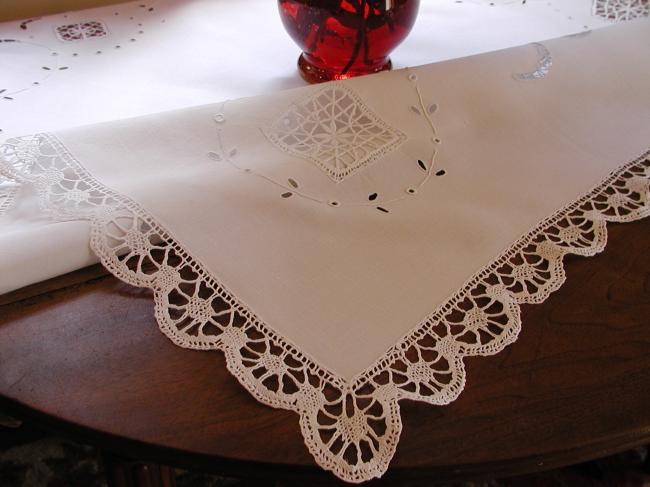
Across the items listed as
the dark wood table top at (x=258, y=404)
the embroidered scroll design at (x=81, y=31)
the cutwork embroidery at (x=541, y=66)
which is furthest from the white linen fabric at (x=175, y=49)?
the dark wood table top at (x=258, y=404)

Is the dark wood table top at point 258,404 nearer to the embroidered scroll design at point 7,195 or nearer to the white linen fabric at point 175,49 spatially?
the embroidered scroll design at point 7,195

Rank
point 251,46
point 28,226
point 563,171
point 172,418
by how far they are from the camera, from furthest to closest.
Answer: point 251,46, point 563,171, point 28,226, point 172,418

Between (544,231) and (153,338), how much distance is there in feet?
1.17

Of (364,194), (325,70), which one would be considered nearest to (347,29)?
(325,70)

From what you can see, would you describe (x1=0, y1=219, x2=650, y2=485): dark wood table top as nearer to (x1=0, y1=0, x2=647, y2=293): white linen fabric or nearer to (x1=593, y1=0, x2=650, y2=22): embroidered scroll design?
(x1=0, y1=0, x2=647, y2=293): white linen fabric

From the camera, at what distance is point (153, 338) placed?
19.4 inches

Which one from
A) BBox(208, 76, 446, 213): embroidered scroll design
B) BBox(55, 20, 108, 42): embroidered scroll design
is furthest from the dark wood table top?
BBox(55, 20, 108, 42): embroidered scroll design

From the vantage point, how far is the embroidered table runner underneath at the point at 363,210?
1.59ft

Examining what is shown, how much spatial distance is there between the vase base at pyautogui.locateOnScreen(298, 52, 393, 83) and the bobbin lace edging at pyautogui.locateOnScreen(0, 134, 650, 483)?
0.97ft

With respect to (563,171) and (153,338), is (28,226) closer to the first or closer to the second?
(153,338)

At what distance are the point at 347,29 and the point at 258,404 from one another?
44 centimetres

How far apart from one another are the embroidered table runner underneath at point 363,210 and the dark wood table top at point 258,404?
0.05 ft

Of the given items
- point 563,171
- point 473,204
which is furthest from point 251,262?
point 563,171

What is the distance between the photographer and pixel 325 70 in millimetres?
770
